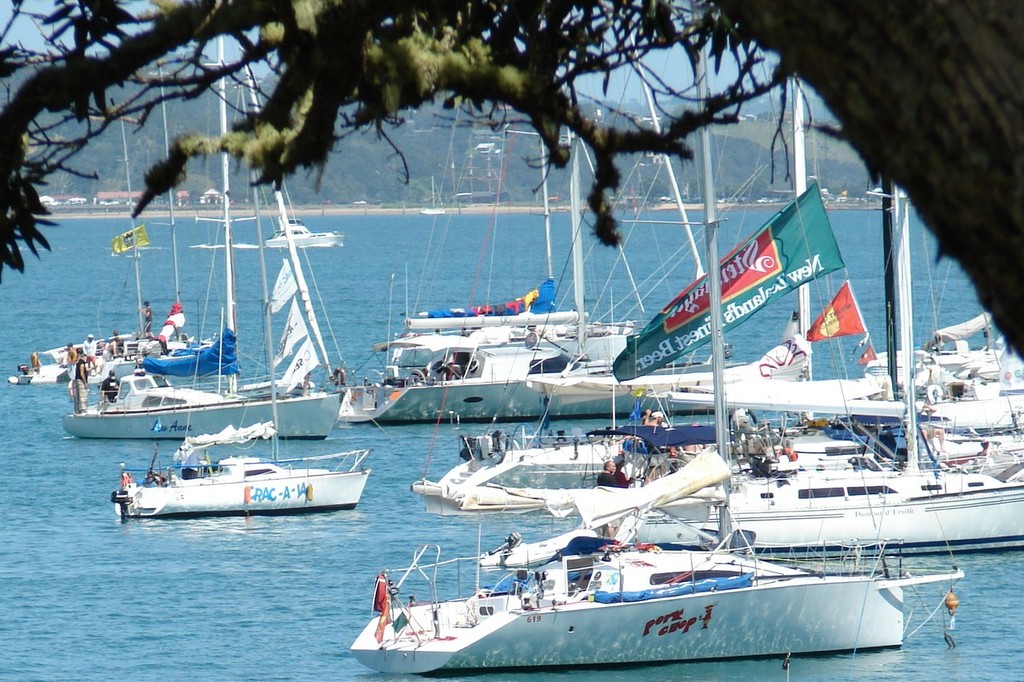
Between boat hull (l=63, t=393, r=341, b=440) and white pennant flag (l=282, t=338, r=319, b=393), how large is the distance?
0.52 metres

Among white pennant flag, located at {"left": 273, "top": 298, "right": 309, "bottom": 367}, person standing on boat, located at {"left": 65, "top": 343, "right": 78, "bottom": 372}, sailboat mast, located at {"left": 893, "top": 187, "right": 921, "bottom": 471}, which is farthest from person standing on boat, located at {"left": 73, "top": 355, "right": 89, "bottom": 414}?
sailboat mast, located at {"left": 893, "top": 187, "right": 921, "bottom": 471}

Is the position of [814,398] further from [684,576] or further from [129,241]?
[129,241]

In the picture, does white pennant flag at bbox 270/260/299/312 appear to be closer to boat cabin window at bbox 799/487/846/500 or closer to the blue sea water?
the blue sea water

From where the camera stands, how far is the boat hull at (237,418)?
45156 millimetres

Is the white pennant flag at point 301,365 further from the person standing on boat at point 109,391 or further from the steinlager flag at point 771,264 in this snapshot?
the steinlager flag at point 771,264

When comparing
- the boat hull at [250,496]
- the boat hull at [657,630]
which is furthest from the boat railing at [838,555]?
the boat hull at [250,496]

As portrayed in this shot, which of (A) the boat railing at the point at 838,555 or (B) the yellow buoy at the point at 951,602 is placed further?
(B) the yellow buoy at the point at 951,602

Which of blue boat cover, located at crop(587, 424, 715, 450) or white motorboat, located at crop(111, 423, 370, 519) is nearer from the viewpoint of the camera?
blue boat cover, located at crop(587, 424, 715, 450)

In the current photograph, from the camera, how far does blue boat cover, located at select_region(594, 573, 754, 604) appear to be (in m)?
22.4

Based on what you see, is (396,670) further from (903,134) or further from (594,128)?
(903,134)

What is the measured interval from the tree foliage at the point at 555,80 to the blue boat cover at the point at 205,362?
Result: 41984mm

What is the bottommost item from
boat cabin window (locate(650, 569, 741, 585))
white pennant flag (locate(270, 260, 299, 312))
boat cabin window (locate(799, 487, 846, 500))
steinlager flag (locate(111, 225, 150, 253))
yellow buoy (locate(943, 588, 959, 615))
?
yellow buoy (locate(943, 588, 959, 615))

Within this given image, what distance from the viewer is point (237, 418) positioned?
4562cm

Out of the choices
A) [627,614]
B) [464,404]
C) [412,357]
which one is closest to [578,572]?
[627,614]
